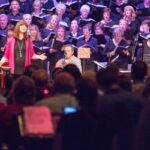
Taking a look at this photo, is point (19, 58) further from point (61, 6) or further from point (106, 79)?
point (106, 79)

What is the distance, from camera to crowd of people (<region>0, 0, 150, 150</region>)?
5.24 meters

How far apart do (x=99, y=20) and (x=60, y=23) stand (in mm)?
752

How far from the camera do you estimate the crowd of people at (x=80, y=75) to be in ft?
17.2

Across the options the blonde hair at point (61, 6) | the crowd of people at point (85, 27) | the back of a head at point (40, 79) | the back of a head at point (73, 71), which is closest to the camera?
the back of a head at point (40, 79)

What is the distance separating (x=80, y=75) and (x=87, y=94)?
1.57 m

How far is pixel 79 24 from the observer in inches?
546

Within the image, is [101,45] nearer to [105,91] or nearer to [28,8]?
[28,8]

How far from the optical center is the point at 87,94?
533 cm

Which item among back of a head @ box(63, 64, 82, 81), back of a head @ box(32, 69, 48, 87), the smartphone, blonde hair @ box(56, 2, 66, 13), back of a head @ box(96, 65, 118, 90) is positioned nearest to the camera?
the smartphone

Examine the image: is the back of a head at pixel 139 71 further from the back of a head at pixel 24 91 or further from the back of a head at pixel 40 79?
the back of a head at pixel 24 91

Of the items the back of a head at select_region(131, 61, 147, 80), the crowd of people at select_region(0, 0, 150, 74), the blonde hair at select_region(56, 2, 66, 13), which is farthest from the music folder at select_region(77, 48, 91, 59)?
the back of a head at select_region(131, 61, 147, 80)

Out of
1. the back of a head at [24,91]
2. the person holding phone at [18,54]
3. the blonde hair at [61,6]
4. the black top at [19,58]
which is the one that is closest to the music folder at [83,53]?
the person holding phone at [18,54]

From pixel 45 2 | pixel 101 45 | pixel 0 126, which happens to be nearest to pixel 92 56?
pixel 101 45

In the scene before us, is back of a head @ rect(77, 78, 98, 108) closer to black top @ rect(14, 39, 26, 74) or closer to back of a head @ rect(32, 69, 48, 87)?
back of a head @ rect(32, 69, 48, 87)
